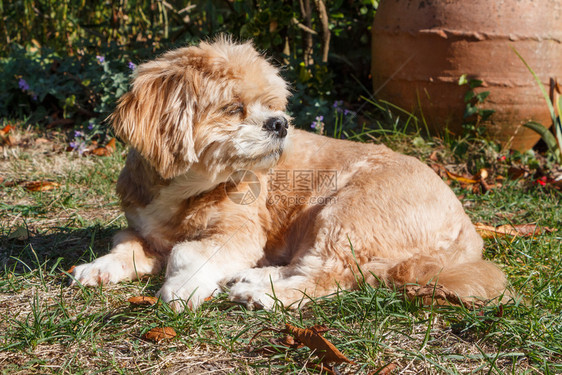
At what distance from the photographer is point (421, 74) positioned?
5.01 meters

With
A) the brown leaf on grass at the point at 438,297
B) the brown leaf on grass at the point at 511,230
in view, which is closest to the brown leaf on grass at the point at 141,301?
the brown leaf on grass at the point at 438,297

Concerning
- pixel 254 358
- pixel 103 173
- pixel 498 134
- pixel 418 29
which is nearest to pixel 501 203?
pixel 498 134

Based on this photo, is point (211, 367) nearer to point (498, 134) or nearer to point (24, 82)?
point (498, 134)

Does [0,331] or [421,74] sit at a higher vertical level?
[421,74]

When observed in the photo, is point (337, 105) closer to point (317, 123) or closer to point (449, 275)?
point (317, 123)

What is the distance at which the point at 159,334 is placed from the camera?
2285 mm

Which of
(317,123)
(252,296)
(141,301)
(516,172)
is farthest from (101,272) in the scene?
(516,172)

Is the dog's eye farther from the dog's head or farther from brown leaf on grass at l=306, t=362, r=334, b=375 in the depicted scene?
→ brown leaf on grass at l=306, t=362, r=334, b=375

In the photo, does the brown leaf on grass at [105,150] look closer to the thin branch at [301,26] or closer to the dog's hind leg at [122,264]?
the dog's hind leg at [122,264]

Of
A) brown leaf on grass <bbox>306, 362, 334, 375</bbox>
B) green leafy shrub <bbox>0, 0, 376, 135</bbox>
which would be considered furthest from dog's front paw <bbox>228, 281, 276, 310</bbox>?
green leafy shrub <bbox>0, 0, 376, 135</bbox>

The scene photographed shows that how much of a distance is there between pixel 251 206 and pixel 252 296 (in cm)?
68

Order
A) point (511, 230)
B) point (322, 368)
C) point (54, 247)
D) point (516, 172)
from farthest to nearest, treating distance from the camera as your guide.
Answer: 1. point (516, 172)
2. point (511, 230)
3. point (54, 247)
4. point (322, 368)

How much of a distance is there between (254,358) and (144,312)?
64cm

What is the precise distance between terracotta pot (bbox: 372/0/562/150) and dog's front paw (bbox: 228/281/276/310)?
123 inches
